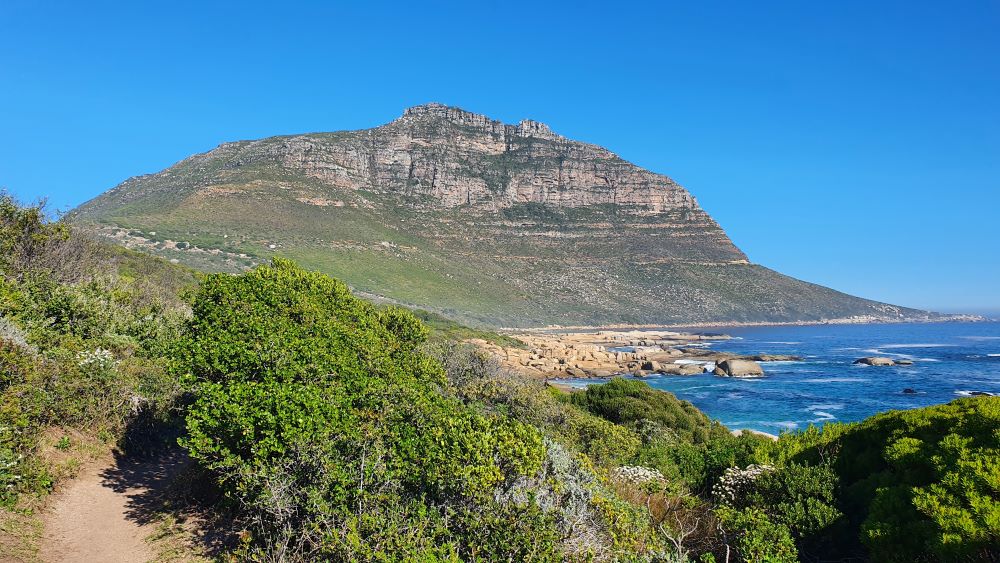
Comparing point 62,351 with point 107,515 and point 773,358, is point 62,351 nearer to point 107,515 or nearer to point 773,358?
point 107,515

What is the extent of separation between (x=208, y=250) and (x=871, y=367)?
258 ft

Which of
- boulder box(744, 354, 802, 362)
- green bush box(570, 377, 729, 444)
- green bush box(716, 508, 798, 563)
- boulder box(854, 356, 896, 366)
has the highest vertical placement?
green bush box(716, 508, 798, 563)

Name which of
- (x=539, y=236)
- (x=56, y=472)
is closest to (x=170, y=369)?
(x=56, y=472)

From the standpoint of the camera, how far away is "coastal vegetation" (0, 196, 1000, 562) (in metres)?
5.33

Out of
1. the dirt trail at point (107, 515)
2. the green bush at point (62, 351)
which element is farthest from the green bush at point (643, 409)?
the green bush at point (62, 351)

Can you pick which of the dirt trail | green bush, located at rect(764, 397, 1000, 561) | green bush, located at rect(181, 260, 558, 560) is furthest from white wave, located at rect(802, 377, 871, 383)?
the dirt trail

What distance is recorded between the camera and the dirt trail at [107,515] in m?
6.75

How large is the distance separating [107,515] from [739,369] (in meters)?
51.2

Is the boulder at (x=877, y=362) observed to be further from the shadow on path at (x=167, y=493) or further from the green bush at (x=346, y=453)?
the shadow on path at (x=167, y=493)

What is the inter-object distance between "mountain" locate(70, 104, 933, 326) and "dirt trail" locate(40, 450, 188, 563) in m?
56.5

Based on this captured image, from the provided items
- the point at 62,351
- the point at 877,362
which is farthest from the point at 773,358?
the point at 62,351

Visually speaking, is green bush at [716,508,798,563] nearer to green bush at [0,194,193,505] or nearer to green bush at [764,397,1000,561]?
green bush at [764,397,1000,561]

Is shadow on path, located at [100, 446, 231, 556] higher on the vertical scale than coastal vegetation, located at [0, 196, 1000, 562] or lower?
lower

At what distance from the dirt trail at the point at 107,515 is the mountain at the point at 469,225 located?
56.5 meters
